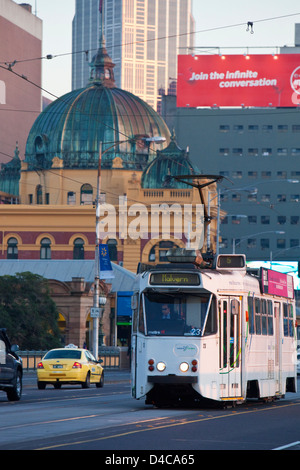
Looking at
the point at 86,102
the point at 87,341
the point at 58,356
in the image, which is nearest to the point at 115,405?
the point at 58,356

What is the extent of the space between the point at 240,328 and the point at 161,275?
2.26m

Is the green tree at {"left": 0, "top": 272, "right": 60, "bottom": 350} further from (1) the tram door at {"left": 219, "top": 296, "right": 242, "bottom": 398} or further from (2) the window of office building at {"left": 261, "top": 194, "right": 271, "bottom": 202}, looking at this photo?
(2) the window of office building at {"left": 261, "top": 194, "right": 271, "bottom": 202}

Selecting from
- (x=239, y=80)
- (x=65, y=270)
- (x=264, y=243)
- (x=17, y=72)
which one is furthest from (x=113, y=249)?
(x=17, y=72)

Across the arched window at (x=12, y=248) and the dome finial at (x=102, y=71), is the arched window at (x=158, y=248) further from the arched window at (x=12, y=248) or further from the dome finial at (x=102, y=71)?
the dome finial at (x=102, y=71)

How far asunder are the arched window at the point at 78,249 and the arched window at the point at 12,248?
4874 millimetres

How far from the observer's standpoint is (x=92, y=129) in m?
104

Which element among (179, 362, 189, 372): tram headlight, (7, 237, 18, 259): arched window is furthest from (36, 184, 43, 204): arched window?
(179, 362, 189, 372): tram headlight

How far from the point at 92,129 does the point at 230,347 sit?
263 ft

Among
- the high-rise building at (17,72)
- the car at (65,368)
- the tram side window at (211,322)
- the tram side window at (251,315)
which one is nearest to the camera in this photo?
the tram side window at (211,322)

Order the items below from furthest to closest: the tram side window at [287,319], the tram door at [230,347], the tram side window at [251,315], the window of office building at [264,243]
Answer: the window of office building at [264,243], the tram side window at [287,319], the tram side window at [251,315], the tram door at [230,347]

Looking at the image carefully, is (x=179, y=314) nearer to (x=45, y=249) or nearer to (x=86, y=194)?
(x=45, y=249)

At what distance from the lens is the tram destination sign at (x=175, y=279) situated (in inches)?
936

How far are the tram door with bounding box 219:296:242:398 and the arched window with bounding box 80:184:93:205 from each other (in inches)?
3094

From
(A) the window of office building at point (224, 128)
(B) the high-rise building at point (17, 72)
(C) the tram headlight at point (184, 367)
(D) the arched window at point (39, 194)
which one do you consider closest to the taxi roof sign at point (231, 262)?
(C) the tram headlight at point (184, 367)
